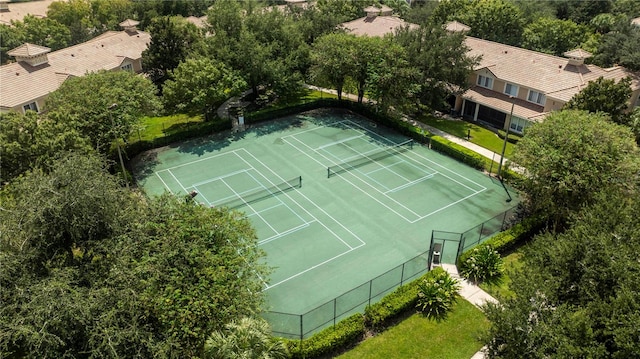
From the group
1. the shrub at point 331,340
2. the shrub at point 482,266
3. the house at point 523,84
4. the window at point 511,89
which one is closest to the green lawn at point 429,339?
the shrub at point 331,340

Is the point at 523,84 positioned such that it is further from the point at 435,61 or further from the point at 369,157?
the point at 369,157

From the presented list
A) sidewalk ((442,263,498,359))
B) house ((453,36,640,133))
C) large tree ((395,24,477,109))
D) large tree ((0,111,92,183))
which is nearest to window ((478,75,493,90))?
house ((453,36,640,133))

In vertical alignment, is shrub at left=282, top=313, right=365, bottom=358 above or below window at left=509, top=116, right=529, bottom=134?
below

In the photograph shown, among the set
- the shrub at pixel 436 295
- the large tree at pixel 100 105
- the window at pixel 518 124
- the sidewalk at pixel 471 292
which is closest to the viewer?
the shrub at pixel 436 295

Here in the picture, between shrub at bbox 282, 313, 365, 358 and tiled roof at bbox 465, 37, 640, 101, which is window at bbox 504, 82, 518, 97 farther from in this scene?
shrub at bbox 282, 313, 365, 358

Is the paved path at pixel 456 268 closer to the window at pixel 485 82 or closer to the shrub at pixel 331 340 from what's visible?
the shrub at pixel 331 340

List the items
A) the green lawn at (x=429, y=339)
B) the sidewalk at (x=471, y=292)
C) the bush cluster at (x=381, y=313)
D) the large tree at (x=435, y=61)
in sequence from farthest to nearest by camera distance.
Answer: the large tree at (x=435, y=61) → the sidewalk at (x=471, y=292) → the green lawn at (x=429, y=339) → the bush cluster at (x=381, y=313)

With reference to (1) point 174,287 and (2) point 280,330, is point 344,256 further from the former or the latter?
(1) point 174,287
